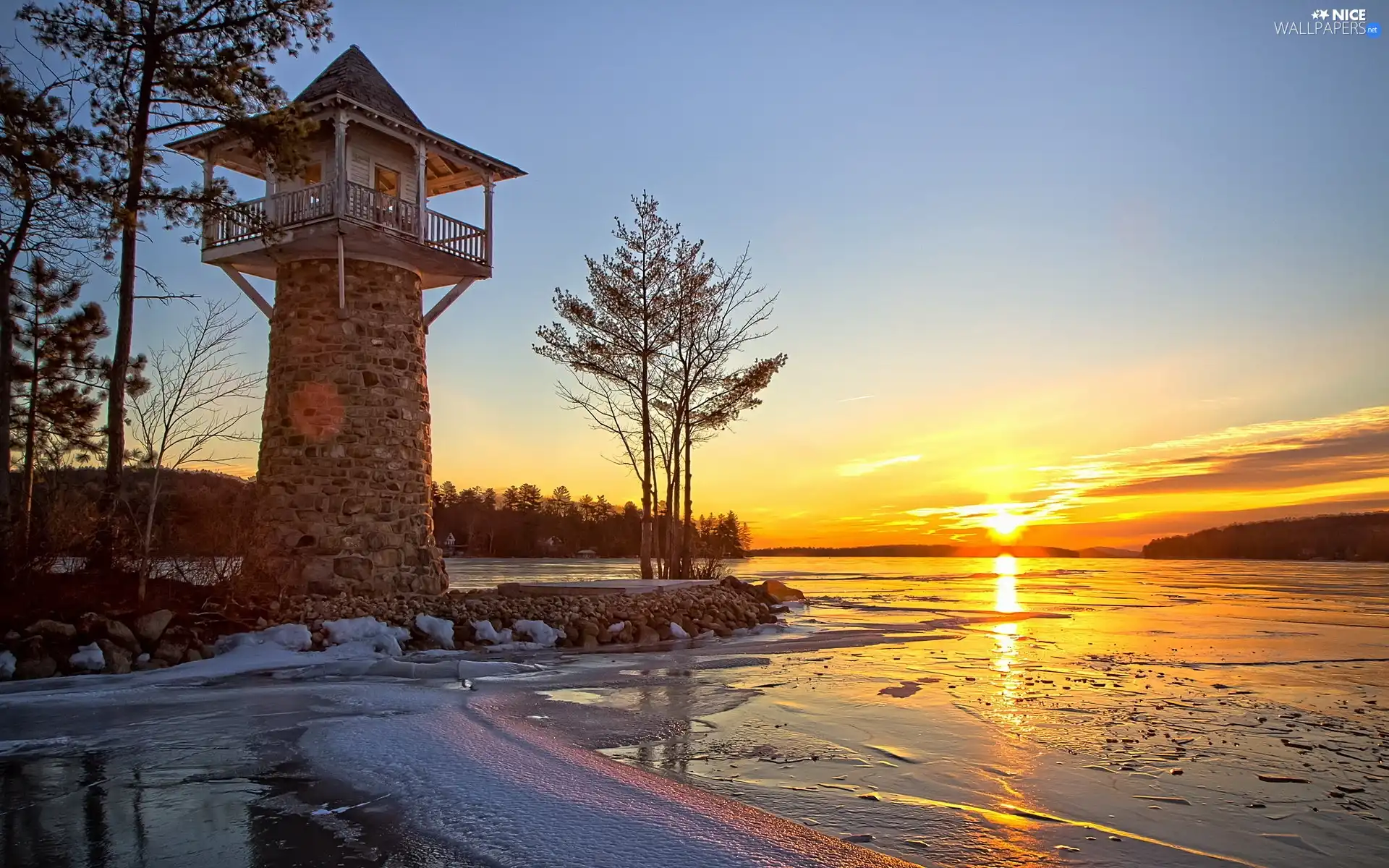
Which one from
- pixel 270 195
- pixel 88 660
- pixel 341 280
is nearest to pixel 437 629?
pixel 88 660

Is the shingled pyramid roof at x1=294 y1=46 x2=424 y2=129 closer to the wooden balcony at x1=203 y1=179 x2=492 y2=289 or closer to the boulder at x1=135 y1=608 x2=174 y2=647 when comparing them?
the wooden balcony at x1=203 y1=179 x2=492 y2=289

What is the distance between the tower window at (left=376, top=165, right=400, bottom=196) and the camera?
1634cm

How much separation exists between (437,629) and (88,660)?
4.27 m

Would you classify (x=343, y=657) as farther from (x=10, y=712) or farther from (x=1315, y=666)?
(x=1315, y=666)

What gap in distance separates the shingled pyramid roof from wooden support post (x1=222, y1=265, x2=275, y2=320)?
3.45 m

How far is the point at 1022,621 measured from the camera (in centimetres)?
1898

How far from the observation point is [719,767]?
5754 mm

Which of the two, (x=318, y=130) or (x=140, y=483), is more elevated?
(x=318, y=130)

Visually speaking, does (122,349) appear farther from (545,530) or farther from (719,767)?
(545,530)

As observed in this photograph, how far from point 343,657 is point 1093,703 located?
346 inches

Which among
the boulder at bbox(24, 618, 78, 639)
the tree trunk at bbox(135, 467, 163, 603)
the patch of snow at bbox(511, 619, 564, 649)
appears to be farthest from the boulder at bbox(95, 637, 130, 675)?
the patch of snow at bbox(511, 619, 564, 649)

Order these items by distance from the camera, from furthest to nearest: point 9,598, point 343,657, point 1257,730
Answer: point 343,657
point 9,598
point 1257,730

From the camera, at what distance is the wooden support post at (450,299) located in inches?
662

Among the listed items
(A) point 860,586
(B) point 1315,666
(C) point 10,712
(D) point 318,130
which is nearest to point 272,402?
(D) point 318,130
